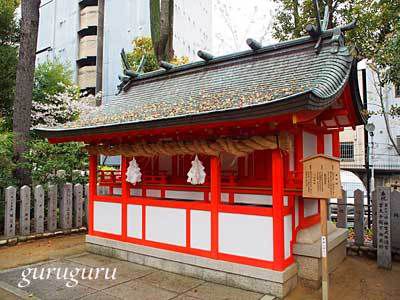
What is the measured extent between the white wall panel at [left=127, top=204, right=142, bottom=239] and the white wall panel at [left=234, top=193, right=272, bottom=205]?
252 cm

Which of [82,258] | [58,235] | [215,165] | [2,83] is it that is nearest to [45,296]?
[82,258]

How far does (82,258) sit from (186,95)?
487 centimetres

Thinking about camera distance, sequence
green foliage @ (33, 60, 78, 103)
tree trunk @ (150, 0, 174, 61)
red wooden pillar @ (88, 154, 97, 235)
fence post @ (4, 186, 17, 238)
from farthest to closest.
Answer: green foliage @ (33, 60, 78, 103)
tree trunk @ (150, 0, 174, 61)
fence post @ (4, 186, 17, 238)
red wooden pillar @ (88, 154, 97, 235)

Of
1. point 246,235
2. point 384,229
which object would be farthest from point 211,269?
point 384,229

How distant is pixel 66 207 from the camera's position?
35.9ft

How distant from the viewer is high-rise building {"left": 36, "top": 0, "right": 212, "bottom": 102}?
28.0 m

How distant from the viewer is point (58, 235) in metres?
10.5

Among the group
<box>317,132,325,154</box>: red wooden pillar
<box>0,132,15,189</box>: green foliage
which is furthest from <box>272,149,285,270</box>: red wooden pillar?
<box>0,132,15,189</box>: green foliage

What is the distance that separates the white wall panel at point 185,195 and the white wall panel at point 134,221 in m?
0.78

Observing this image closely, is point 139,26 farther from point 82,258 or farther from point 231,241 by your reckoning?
point 231,241

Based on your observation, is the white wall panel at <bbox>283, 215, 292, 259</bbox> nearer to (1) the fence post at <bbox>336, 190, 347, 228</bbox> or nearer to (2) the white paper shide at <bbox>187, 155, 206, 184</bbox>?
(2) the white paper shide at <bbox>187, 155, 206, 184</bbox>

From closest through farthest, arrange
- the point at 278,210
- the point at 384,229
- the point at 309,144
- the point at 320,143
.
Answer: the point at 278,210 → the point at 309,144 → the point at 384,229 → the point at 320,143

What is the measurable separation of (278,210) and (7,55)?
1565cm

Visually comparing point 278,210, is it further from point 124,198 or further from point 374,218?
point 124,198
